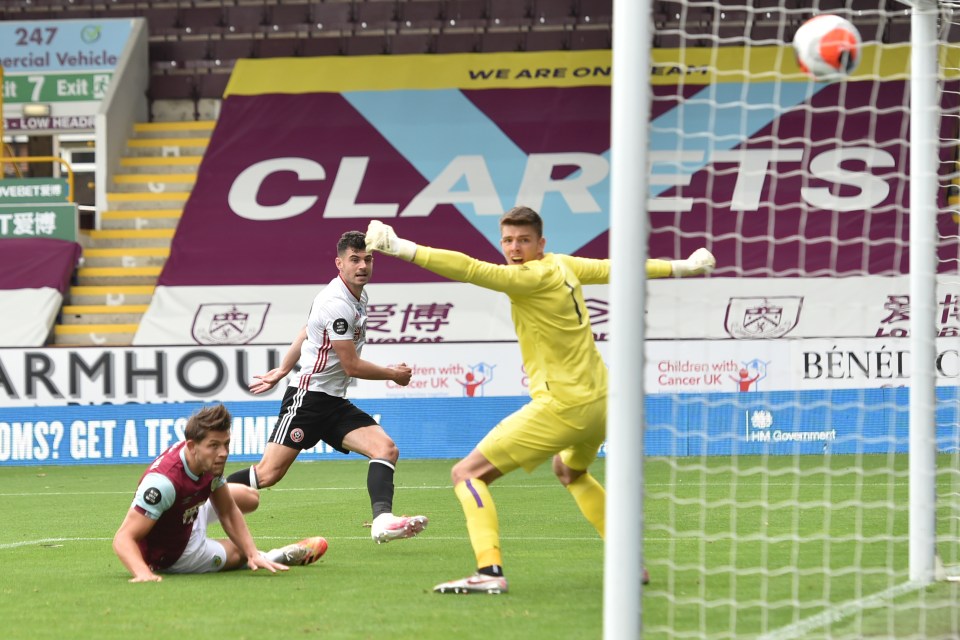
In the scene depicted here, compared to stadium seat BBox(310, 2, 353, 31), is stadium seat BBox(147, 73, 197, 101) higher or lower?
lower

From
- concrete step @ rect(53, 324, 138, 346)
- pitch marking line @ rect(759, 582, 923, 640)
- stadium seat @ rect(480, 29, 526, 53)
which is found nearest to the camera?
pitch marking line @ rect(759, 582, 923, 640)

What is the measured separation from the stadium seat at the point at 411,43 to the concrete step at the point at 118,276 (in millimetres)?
6140

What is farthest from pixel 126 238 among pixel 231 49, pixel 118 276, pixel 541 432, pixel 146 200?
pixel 541 432

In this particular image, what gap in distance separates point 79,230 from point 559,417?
18.5 metres

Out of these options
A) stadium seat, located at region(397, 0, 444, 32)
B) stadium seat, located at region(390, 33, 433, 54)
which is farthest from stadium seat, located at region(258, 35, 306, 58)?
stadium seat, located at region(397, 0, 444, 32)

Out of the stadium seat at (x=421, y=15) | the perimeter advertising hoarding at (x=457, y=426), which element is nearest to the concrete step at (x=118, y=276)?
the perimeter advertising hoarding at (x=457, y=426)

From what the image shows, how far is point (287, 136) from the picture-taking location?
23.9m

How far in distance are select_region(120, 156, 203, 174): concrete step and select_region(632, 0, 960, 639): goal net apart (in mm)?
8427

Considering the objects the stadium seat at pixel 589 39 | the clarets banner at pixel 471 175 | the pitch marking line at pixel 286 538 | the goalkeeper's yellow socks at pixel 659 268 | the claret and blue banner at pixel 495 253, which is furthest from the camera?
the stadium seat at pixel 589 39

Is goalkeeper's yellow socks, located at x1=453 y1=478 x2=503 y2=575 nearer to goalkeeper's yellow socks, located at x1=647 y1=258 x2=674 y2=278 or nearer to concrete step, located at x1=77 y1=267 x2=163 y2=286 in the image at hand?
goalkeeper's yellow socks, located at x1=647 y1=258 x2=674 y2=278

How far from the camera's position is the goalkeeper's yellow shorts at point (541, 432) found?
6047 millimetres

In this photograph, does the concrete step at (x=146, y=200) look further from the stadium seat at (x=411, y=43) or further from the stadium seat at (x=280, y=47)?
the stadium seat at (x=411, y=43)

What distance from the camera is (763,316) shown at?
64.2 ft

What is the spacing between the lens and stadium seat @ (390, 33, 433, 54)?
80.9 feet
